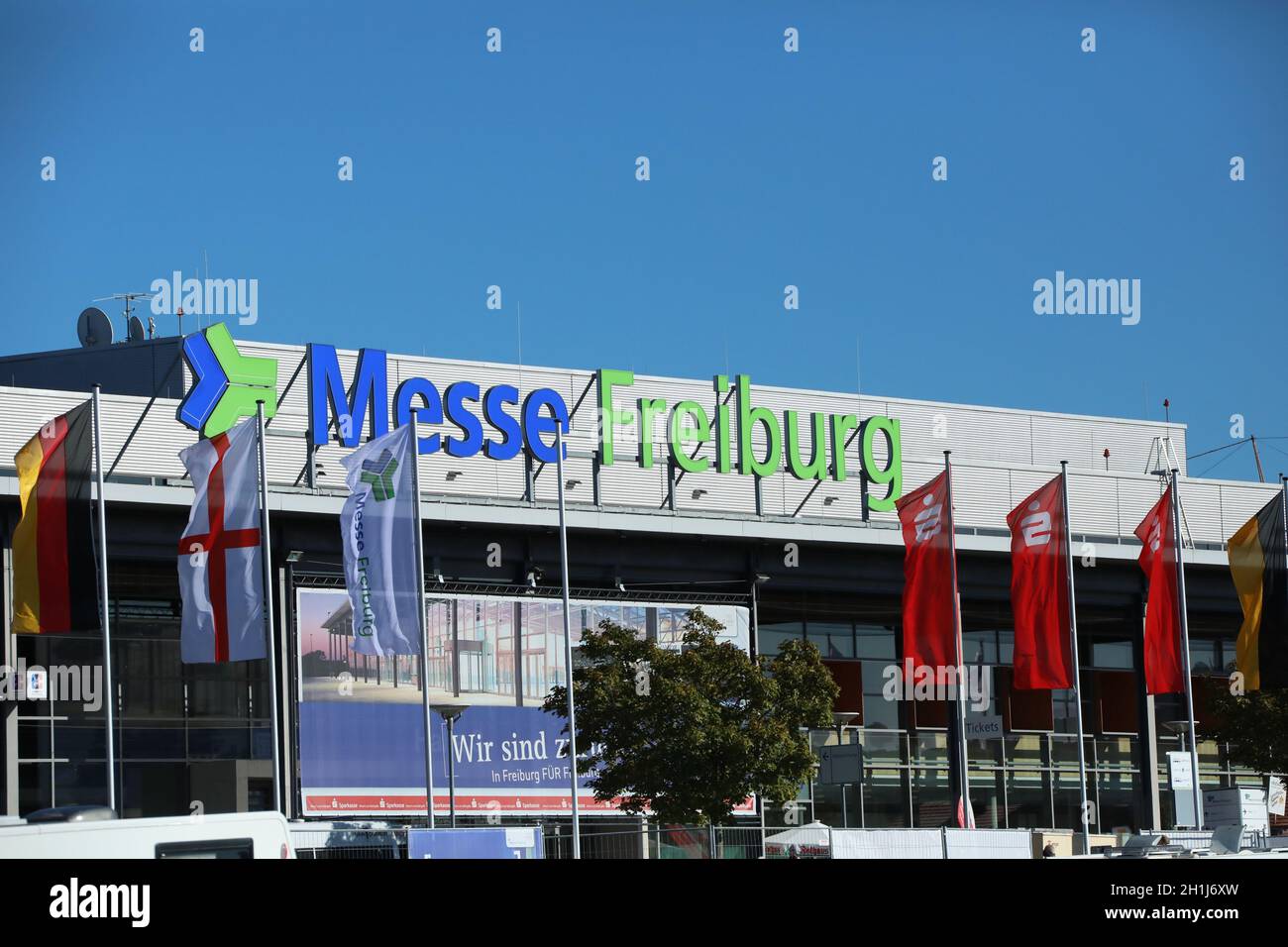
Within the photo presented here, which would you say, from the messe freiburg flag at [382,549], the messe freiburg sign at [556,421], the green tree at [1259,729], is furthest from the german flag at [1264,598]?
the messe freiburg flag at [382,549]

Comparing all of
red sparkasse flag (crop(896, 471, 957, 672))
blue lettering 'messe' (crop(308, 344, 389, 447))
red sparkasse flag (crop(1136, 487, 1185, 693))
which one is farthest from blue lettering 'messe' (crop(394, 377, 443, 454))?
red sparkasse flag (crop(1136, 487, 1185, 693))

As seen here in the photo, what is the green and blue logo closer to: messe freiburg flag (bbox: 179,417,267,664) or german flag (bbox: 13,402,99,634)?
messe freiburg flag (bbox: 179,417,267,664)

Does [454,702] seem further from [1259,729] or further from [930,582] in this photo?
[1259,729]

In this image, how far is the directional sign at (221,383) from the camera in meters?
46.4

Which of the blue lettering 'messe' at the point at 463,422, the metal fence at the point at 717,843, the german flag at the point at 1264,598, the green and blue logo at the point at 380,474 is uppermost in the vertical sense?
the blue lettering 'messe' at the point at 463,422

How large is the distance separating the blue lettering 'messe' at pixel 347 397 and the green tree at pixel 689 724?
914 cm

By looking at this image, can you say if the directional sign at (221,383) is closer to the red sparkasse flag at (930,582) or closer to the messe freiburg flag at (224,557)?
the messe freiburg flag at (224,557)

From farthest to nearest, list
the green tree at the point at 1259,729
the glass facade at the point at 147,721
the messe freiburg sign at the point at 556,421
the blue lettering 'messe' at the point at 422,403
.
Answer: the green tree at the point at 1259,729
the blue lettering 'messe' at the point at 422,403
the messe freiburg sign at the point at 556,421
the glass facade at the point at 147,721

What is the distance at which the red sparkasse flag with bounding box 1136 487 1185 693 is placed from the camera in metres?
45.5

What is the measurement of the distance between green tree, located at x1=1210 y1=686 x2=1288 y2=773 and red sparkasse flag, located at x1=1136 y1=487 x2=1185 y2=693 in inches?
368

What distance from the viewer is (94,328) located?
5669 cm

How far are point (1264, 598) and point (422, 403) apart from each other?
21755 mm

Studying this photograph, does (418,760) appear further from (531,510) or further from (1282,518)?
(1282,518)
